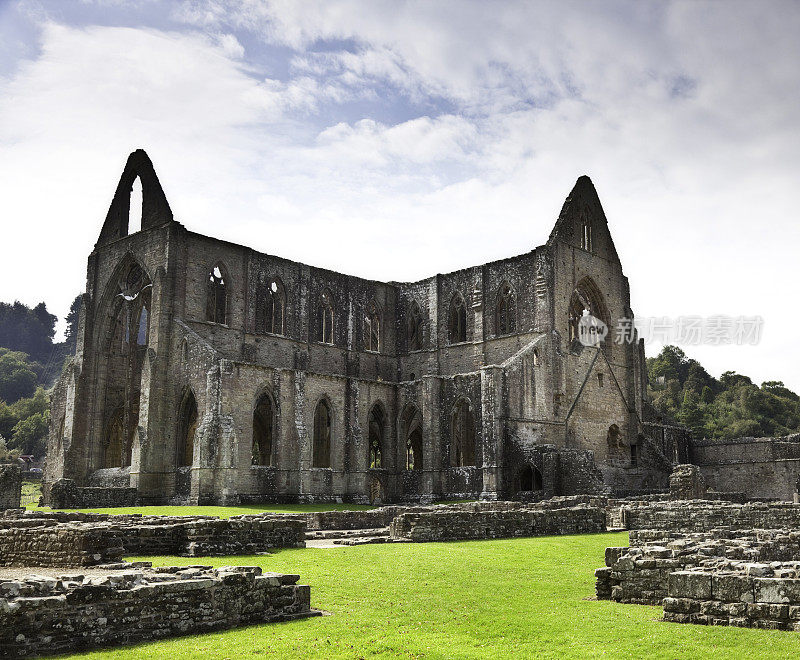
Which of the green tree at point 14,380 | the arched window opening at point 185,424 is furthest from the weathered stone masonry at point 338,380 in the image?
the green tree at point 14,380

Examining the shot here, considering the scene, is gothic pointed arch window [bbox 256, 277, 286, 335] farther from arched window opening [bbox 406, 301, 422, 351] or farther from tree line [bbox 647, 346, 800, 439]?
tree line [bbox 647, 346, 800, 439]

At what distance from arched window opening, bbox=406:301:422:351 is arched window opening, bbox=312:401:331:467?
8.86 m

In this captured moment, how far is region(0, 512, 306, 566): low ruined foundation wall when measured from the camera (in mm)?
12312

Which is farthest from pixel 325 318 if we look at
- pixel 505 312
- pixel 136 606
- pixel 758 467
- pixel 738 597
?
pixel 738 597

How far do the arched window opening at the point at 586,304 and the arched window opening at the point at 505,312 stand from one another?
121 inches

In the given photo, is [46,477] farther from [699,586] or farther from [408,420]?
[699,586]

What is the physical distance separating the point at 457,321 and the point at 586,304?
6.96 metres

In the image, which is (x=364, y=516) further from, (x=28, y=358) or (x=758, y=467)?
(x=28, y=358)

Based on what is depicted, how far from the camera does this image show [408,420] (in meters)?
41.9

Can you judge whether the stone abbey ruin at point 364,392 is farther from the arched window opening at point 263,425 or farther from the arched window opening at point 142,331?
the arched window opening at point 142,331

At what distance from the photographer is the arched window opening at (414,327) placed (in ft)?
153

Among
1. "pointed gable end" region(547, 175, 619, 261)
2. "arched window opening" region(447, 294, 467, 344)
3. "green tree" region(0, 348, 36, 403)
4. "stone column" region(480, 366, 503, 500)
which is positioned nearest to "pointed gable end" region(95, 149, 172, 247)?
"arched window opening" region(447, 294, 467, 344)

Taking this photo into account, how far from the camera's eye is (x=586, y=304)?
43.8 m

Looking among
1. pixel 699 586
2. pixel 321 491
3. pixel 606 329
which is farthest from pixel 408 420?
pixel 699 586
